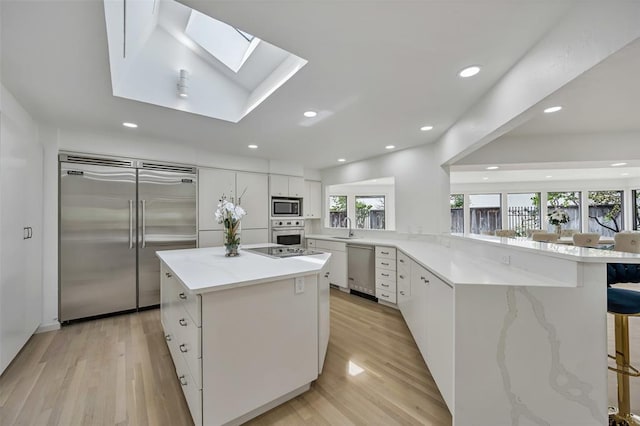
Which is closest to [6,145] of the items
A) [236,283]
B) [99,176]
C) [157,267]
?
[99,176]

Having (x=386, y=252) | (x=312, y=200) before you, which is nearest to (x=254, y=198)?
(x=312, y=200)

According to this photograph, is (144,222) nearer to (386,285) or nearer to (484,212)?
(386,285)

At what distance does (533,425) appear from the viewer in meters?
1.34

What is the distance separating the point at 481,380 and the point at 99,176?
4284mm

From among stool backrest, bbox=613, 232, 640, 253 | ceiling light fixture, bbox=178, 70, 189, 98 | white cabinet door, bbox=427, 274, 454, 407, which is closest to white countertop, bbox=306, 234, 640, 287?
white cabinet door, bbox=427, 274, 454, 407

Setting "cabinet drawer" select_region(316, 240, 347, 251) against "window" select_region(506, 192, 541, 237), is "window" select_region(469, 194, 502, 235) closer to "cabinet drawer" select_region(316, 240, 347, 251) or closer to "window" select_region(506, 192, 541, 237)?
"window" select_region(506, 192, 541, 237)

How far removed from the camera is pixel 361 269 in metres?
3.94

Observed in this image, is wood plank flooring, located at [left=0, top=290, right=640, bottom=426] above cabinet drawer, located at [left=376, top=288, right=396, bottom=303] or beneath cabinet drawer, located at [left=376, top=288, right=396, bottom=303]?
beneath

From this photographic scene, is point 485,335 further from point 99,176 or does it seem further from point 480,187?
point 480,187

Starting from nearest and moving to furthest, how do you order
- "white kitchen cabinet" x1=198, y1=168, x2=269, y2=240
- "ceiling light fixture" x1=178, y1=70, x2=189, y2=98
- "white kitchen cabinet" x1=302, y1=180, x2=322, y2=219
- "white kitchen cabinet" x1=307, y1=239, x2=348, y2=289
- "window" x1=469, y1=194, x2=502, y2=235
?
"ceiling light fixture" x1=178, y1=70, x2=189, y2=98
"white kitchen cabinet" x1=198, y1=168, x2=269, y2=240
"white kitchen cabinet" x1=307, y1=239, x2=348, y2=289
"white kitchen cabinet" x1=302, y1=180, x2=322, y2=219
"window" x1=469, y1=194, x2=502, y2=235

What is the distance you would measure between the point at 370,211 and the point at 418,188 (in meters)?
2.40

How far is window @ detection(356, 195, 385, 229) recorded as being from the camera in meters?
6.05

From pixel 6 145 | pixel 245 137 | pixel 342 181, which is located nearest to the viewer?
pixel 6 145

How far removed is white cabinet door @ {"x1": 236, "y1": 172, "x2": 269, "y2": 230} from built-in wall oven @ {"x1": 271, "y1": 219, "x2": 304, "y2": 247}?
0.67ft
